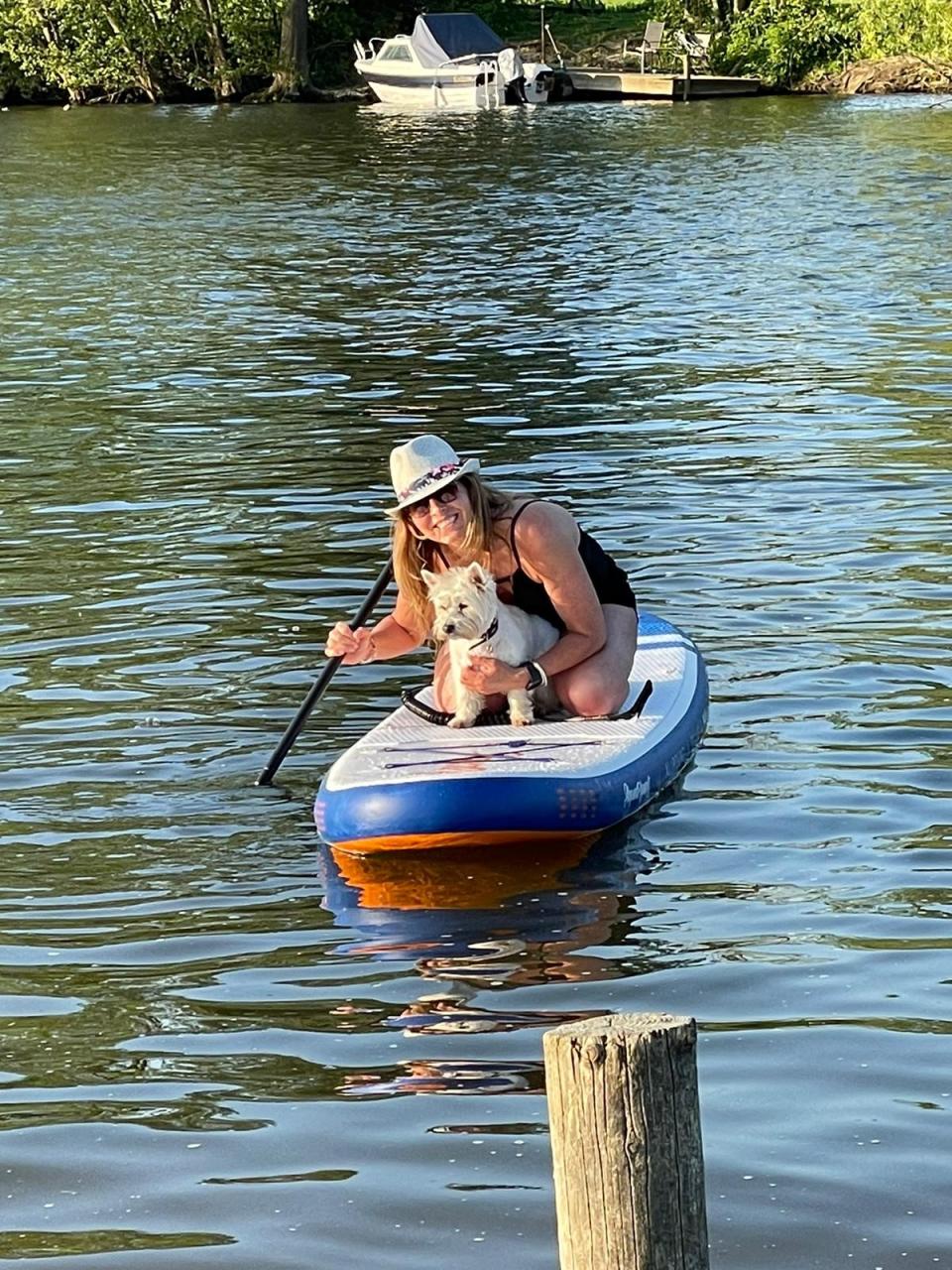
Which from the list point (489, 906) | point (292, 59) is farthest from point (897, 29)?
point (489, 906)

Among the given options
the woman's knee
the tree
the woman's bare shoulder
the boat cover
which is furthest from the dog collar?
the tree

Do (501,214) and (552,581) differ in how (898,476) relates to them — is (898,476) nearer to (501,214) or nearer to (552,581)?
(552,581)

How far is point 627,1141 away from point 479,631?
160 inches

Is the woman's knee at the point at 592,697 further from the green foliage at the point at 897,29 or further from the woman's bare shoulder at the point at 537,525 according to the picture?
the green foliage at the point at 897,29

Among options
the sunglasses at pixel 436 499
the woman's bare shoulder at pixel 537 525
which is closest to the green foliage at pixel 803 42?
the woman's bare shoulder at pixel 537 525

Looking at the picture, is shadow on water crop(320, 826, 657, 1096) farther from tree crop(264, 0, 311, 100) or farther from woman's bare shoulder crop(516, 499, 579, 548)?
tree crop(264, 0, 311, 100)

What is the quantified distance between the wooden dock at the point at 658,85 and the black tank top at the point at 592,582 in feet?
137

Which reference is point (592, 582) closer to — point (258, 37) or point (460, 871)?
point (460, 871)

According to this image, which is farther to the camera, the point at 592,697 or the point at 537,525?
the point at 592,697

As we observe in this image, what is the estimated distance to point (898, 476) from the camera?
42.3 feet

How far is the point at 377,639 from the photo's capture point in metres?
7.65

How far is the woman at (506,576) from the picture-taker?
700cm

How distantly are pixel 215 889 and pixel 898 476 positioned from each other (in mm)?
7004

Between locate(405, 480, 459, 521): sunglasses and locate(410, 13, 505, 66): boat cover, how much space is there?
1790 inches
